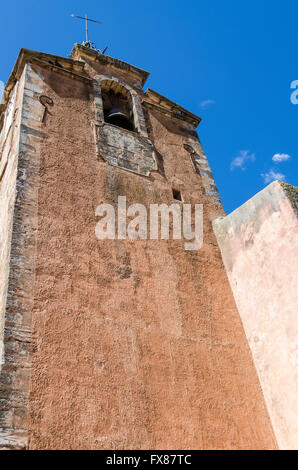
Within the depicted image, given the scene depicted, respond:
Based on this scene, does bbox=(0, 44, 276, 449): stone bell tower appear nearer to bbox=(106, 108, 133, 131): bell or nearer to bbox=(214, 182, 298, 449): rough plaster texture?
bbox=(214, 182, 298, 449): rough plaster texture

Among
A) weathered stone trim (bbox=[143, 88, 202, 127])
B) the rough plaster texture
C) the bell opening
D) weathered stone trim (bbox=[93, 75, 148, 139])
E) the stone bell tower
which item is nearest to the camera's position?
the stone bell tower

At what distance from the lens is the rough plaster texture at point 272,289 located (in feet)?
15.6

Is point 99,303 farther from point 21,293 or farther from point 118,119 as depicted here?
point 118,119

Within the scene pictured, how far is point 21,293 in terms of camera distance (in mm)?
4270

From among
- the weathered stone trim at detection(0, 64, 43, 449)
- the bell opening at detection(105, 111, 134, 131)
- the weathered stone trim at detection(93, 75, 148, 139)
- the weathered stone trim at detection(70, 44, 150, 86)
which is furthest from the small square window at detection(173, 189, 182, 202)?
the weathered stone trim at detection(70, 44, 150, 86)

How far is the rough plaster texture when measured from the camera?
4.76 m

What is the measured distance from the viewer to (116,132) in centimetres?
677

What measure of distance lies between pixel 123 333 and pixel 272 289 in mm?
1762

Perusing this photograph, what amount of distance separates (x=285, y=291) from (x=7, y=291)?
2815 mm

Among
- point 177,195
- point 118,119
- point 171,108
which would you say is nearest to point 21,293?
point 177,195

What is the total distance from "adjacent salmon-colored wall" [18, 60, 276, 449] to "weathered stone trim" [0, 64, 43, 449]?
0.07 meters

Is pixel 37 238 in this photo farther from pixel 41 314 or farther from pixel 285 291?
pixel 285 291

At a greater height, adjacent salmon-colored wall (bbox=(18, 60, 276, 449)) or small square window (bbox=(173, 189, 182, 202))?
small square window (bbox=(173, 189, 182, 202))

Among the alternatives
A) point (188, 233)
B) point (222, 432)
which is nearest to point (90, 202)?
point (188, 233)
